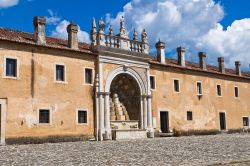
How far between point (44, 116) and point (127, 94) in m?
8.06

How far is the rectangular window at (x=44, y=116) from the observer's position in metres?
21.1

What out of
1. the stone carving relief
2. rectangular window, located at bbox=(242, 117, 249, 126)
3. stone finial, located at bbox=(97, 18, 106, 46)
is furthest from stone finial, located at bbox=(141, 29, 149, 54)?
rectangular window, located at bbox=(242, 117, 249, 126)

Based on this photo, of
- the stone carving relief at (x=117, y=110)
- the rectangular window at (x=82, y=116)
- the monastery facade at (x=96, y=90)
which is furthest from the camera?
the stone carving relief at (x=117, y=110)

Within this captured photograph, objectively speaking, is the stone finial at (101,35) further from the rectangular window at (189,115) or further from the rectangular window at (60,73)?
the rectangular window at (189,115)

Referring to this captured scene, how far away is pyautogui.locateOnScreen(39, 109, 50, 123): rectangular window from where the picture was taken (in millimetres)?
21109

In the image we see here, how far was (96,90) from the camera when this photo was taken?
78.4 ft

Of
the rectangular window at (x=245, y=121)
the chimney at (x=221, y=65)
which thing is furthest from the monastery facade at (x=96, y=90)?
the rectangular window at (x=245, y=121)

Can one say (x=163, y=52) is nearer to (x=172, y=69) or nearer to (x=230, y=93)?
(x=172, y=69)

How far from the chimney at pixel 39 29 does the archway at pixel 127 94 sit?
672cm

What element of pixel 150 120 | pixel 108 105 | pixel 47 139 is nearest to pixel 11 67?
pixel 47 139

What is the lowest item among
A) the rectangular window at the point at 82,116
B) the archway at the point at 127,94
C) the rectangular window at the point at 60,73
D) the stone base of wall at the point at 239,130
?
the stone base of wall at the point at 239,130

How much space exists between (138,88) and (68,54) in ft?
21.1

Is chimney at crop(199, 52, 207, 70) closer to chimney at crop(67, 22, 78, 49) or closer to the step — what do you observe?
the step

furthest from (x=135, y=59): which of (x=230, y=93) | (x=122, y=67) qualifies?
(x=230, y=93)
